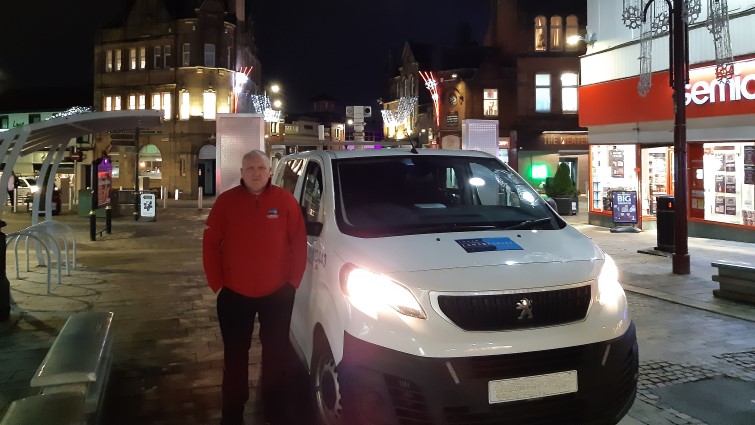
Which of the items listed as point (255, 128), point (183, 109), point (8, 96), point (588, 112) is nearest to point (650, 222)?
point (588, 112)

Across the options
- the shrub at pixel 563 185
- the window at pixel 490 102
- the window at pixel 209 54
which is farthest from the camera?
the window at pixel 209 54

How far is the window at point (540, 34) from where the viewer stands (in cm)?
3350

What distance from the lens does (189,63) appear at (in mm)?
44219

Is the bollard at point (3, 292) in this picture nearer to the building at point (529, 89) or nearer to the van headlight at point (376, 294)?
the van headlight at point (376, 294)

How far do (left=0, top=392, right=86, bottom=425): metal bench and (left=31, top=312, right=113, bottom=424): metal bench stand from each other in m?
0.20

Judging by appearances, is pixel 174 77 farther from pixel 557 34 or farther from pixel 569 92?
pixel 569 92

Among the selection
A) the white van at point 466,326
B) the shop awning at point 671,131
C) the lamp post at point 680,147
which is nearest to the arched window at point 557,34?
the shop awning at point 671,131

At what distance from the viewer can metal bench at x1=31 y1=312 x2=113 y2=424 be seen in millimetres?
4195

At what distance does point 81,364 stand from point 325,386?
6.16 ft

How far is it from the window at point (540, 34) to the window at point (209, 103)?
2361 centimetres

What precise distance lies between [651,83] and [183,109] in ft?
118

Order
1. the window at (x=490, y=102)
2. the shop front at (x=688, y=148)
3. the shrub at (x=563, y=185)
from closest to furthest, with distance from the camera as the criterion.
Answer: the shop front at (x=688, y=148), the shrub at (x=563, y=185), the window at (x=490, y=102)

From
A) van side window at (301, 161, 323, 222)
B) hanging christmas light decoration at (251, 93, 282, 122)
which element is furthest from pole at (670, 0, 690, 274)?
hanging christmas light decoration at (251, 93, 282, 122)

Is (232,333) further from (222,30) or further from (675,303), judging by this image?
(222,30)
